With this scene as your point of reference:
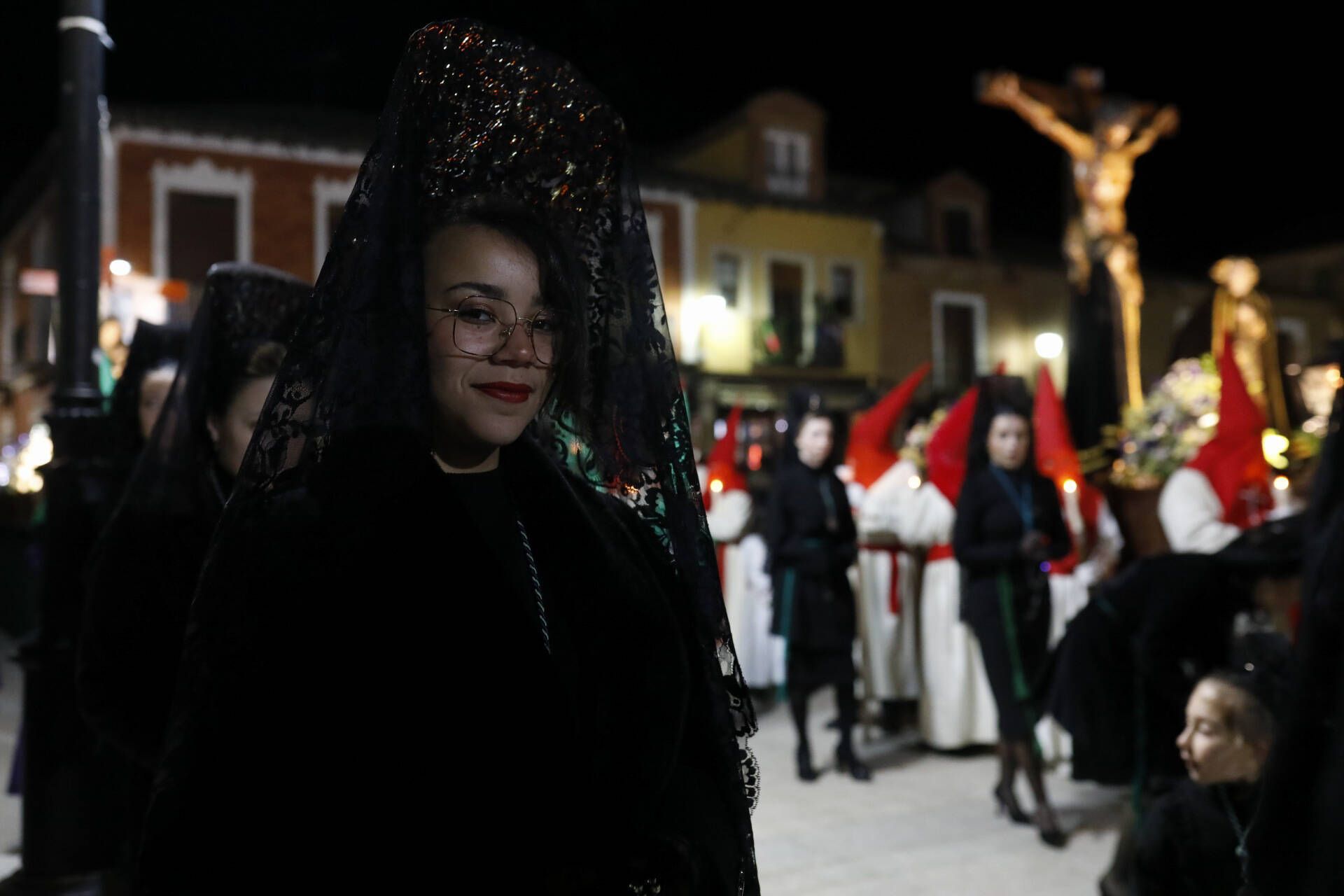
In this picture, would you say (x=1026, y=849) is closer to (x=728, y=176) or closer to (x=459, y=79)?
(x=459, y=79)

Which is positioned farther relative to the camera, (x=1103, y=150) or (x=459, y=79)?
(x=1103, y=150)

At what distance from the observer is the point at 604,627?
1.48 metres

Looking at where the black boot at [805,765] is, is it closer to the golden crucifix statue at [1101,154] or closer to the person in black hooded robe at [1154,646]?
the person in black hooded robe at [1154,646]

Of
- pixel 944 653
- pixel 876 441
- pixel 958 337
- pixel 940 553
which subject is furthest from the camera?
pixel 958 337

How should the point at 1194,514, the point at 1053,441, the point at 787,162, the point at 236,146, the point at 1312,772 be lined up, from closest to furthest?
the point at 1312,772, the point at 1194,514, the point at 1053,441, the point at 236,146, the point at 787,162

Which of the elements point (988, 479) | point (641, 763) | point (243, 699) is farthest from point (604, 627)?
point (988, 479)

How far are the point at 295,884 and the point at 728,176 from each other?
23.9 metres

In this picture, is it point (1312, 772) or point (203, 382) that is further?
point (203, 382)

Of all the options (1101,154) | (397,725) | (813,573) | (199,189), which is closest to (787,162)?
(199,189)

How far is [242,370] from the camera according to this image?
2.44 m

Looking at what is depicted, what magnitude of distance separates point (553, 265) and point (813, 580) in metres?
5.02

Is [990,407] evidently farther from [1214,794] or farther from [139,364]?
[139,364]

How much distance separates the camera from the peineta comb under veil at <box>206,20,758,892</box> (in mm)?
1401

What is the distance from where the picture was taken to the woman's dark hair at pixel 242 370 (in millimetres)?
2434
